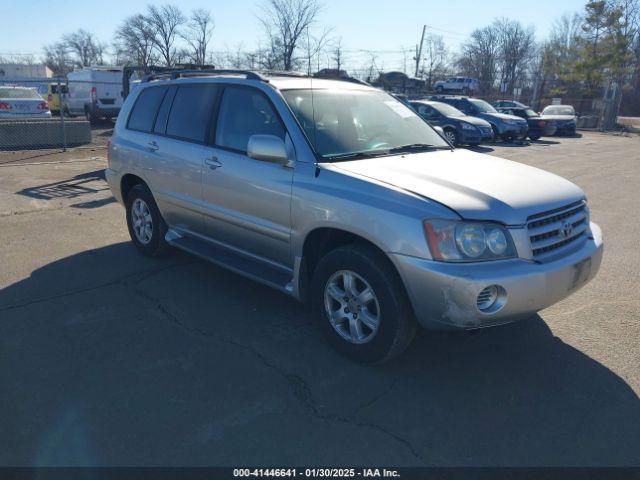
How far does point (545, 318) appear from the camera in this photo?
4.27 metres

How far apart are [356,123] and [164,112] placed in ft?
6.83

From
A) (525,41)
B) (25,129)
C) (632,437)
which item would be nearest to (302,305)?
(632,437)

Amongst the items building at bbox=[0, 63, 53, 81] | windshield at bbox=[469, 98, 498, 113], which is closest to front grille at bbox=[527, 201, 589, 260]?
windshield at bbox=[469, 98, 498, 113]

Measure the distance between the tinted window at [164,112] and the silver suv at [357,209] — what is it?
0.02 metres

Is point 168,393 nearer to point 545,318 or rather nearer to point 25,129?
point 545,318

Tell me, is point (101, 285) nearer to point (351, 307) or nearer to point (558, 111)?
point (351, 307)

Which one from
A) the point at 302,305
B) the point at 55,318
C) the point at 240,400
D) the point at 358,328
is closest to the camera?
the point at 240,400

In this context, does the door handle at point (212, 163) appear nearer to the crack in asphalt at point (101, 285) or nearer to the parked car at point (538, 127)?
the crack in asphalt at point (101, 285)

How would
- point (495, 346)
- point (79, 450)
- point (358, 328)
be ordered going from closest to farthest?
point (79, 450), point (358, 328), point (495, 346)

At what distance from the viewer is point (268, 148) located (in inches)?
146

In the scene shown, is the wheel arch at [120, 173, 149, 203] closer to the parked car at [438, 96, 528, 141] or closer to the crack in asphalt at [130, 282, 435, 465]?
the crack in asphalt at [130, 282, 435, 465]

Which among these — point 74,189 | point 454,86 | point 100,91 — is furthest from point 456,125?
point 454,86

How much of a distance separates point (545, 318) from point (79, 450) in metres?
3.45

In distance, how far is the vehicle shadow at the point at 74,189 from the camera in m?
8.45
